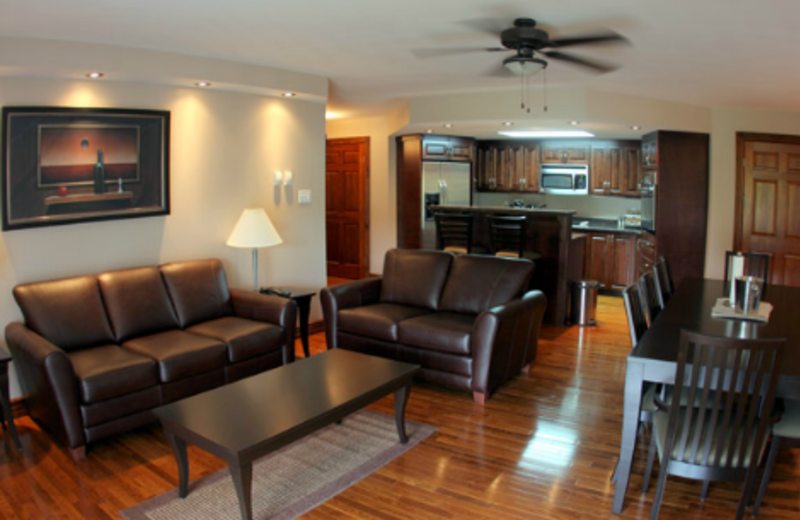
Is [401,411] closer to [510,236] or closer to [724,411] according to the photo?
→ [724,411]

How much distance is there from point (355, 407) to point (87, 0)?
2476 mm

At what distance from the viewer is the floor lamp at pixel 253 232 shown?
Answer: 193 inches

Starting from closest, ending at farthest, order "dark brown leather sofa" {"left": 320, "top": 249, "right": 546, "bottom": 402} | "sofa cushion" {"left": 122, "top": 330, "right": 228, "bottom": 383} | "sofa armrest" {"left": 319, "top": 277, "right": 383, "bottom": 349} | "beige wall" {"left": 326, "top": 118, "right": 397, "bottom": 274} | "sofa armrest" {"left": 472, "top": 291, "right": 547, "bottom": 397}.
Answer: "sofa cushion" {"left": 122, "top": 330, "right": 228, "bottom": 383}
"sofa armrest" {"left": 472, "top": 291, "right": 547, "bottom": 397}
"dark brown leather sofa" {"left": 320, "top": 249, "right": 546, "bottom": 402}
"sofa armrest" {"left": 319, "top": 277, "right": 383, "bottom": 349}
"beige wall" {"left": 326, "top": 118, "right": 397, "bottom": 274}

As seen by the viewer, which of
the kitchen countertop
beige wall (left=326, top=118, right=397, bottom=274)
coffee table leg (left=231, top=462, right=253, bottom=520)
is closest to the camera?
coffee table leg (left=231, top=462, right=253, bottom=520)

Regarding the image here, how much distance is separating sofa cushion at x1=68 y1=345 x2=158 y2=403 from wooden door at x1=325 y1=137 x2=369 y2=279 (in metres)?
5.03

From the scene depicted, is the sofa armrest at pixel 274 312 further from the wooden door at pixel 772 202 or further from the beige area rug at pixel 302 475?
the wooden door at pixel 772 202

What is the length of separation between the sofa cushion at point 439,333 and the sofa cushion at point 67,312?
2.05 meters

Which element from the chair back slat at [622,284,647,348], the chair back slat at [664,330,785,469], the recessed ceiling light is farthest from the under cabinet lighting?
the chair back slat at [664,330,785,469]

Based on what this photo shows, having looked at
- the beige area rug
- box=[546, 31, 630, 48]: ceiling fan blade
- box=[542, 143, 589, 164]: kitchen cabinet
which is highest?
box=[546, 31, 630, 48]: ceiling fan blade

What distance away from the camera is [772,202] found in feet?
21.4

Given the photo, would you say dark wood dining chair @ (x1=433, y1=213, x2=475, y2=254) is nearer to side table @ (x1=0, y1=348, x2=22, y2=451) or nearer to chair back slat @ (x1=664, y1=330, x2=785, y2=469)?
chair back slat @ (x1=664, y1=330, x2=785, y2=469)

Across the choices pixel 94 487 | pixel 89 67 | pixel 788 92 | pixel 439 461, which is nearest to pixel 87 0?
pixel 89 67

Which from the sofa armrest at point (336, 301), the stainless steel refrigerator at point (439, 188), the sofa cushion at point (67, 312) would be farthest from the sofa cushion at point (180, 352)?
the stainless steel refrigerator at point (439, 188)

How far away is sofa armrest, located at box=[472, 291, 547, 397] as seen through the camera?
13.1 ft
